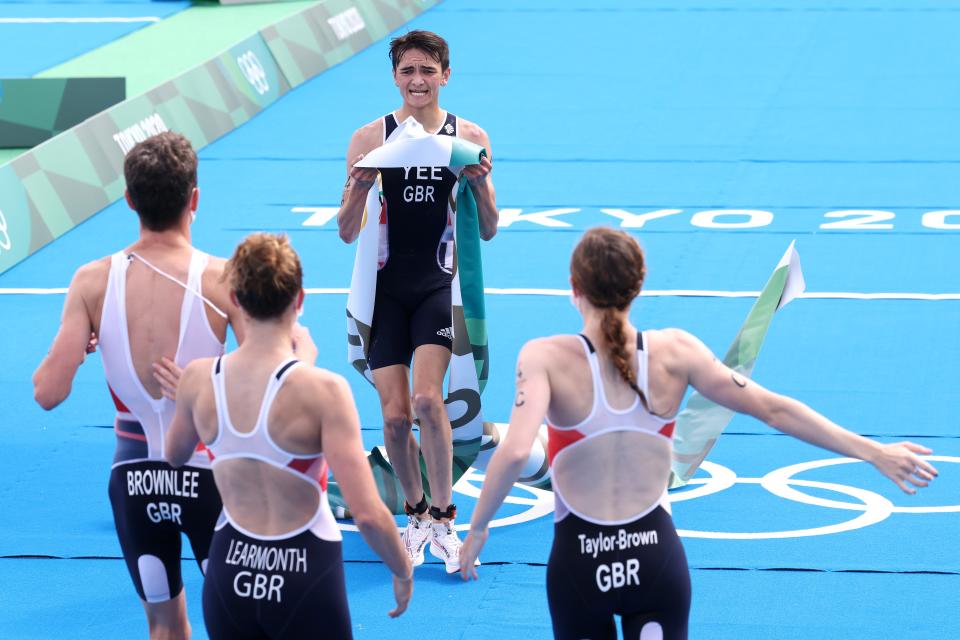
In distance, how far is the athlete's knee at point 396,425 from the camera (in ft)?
22.5

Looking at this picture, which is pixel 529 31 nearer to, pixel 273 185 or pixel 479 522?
pixel 273 185

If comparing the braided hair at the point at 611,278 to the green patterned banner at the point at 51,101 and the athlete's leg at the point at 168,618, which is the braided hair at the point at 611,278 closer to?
the athlete's leg at the point at 168,618

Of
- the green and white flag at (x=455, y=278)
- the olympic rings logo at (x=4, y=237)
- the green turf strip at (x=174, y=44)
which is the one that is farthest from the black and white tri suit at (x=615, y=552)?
the green turf strip at (x=174, y=44)

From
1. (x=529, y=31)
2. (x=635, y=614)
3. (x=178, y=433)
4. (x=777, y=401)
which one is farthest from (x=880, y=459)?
(x=529, y=31)

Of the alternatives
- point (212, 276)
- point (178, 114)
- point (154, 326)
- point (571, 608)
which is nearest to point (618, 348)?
point (571, 608)

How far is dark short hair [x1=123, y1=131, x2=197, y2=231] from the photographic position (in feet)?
16.2

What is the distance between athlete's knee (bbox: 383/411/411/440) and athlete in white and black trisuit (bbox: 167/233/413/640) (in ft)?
7.77

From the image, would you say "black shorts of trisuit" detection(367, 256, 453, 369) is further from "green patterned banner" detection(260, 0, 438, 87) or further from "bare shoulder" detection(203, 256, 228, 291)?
"green patterned banner" detection(260, 0, 438, 87)

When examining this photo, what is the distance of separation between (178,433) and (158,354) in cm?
50

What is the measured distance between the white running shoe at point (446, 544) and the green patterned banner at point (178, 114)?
6018 millimetres

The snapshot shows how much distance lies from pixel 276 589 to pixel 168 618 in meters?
1.08

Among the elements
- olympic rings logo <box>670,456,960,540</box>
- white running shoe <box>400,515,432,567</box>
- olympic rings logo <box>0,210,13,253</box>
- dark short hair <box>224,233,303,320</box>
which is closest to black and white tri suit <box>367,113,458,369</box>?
white running shoe <box>400,515,432,567</box>

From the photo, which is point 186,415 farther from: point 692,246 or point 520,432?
point 692,246

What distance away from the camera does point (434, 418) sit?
269 inches
